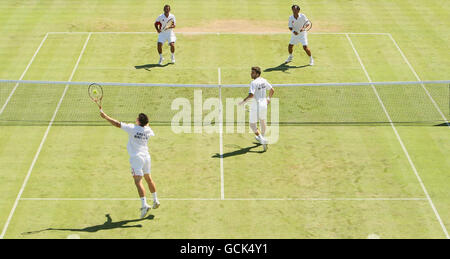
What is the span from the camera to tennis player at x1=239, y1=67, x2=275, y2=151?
18.2 m

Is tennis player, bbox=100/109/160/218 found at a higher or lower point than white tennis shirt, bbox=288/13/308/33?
higher

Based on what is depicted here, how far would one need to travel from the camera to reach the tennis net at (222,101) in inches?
810

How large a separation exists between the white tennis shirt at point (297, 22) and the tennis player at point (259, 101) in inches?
246

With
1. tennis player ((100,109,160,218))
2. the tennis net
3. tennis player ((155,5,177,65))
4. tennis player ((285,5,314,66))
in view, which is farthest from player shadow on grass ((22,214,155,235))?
tennis player ((285,5,314,66))

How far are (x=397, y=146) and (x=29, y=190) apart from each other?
31.4 feet

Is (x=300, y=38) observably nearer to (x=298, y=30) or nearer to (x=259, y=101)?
(x=298, y=30)

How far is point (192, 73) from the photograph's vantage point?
2405 cm

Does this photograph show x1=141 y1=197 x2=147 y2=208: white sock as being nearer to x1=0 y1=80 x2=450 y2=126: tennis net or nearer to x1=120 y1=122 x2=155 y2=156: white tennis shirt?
x1=120 y1=122 x2=155 y2=156: white tennis shirt

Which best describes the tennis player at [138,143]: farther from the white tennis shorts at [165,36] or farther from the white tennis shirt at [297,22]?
the white tennis shirt at [297,22]

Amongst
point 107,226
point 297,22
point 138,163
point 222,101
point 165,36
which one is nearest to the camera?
point 138,163

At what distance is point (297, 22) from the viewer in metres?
24.2

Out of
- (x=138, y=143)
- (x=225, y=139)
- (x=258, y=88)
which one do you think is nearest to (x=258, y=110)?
(x=258, y=88)

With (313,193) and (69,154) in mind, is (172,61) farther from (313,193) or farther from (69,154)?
(313,193)

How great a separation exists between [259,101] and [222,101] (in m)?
3.23
